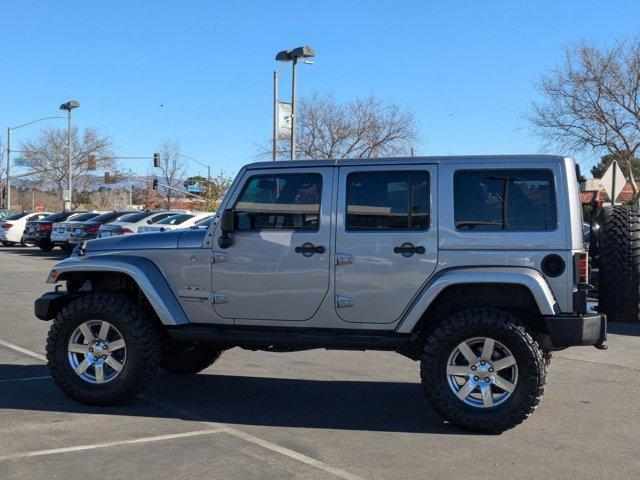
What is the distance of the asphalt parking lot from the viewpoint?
4.85 meters

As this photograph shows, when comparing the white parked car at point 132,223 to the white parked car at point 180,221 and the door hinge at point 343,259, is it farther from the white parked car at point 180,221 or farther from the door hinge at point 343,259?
the door hinge at point 343,259

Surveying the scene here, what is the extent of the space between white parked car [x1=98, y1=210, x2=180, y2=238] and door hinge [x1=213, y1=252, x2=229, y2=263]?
1721 centimetres

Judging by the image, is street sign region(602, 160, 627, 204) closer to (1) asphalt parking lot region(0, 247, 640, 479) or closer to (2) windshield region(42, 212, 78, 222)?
(1) asphalt parking lot region(0, 247, 640, 479)

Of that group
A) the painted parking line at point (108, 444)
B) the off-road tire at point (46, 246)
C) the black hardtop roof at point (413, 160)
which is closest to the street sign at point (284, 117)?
the off-road tire at point (46, 246)

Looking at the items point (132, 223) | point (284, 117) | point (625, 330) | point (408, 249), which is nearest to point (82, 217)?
point (132, 223)

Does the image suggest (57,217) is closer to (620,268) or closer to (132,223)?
(132,223)

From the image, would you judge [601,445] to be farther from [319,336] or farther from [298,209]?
[298,209]

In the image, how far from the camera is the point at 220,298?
20.4 feet

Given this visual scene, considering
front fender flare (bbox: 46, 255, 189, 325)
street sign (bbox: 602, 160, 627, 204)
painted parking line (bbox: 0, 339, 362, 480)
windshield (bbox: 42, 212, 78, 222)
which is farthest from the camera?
A: windshield (bbox: 42, 212, 78, 222)

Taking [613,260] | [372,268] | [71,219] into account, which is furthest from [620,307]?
[71,219]

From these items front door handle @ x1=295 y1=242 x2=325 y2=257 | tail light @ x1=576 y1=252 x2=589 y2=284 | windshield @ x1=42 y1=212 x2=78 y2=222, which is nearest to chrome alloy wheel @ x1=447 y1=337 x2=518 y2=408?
tail light @ x1=576 y1=252 x2=589 y2=284

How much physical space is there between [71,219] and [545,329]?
2555 cm

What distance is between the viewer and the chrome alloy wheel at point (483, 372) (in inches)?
225

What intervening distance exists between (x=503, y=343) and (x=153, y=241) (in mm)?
2971
